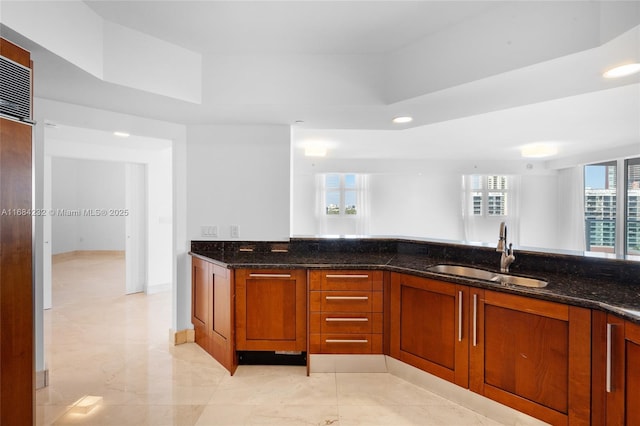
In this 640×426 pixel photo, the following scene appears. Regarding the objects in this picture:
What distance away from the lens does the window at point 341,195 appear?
771cm

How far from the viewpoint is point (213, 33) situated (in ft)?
7.23

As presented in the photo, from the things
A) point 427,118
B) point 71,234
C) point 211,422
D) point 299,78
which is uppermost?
point 299,78

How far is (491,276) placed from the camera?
2.37 metres

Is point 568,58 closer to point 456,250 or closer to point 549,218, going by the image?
point 456,250

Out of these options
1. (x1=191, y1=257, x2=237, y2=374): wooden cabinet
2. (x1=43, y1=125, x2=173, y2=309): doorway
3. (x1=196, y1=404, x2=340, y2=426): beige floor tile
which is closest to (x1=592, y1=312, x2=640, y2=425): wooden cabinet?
(x1=196, y1=404, x2=340, y2=426): beige floor tile

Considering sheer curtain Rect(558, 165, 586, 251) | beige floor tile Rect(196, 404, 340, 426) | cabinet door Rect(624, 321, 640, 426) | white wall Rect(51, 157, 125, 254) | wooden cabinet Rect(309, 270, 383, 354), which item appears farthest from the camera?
white wall Rect(51, 157, 125, 254)

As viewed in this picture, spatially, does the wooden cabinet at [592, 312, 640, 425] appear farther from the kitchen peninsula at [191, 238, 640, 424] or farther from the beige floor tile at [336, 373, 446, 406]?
the beige floor tile at [336, 373, 446, 406]

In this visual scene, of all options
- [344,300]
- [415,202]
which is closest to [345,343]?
[344,300]

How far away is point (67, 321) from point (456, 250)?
425 cm

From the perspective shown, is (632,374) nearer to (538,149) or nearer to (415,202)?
(538,149)

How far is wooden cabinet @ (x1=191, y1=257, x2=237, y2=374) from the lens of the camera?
253cm

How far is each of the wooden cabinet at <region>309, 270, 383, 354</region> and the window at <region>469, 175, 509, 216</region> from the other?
623 centimetres

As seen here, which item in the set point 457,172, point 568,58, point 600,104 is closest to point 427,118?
point 568,58

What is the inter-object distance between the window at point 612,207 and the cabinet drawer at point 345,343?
6.17m
